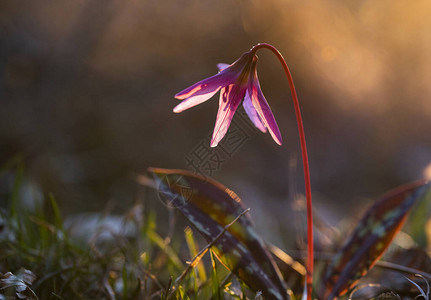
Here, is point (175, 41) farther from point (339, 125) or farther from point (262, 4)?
point (339, 125)

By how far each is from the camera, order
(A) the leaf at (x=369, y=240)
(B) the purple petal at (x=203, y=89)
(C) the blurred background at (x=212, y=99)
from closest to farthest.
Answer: (B) the purple petal at (x=203, y=89), (A) the leaf at (x=369, y=240), (C) the blurred background at (x=212, y=99)

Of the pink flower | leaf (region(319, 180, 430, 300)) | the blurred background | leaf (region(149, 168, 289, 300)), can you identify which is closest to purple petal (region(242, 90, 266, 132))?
the pink flower

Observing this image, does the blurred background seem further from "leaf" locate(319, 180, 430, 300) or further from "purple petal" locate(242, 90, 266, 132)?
"purple petal" locate(242, 90, 266, 132)

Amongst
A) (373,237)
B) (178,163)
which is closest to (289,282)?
(373,237)

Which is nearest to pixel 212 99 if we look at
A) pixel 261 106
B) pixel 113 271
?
pixel 113 271

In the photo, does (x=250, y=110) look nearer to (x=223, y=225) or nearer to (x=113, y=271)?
(x=223, y=225)

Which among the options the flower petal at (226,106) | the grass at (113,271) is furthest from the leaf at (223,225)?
Answer: the flower petal at (226,106)

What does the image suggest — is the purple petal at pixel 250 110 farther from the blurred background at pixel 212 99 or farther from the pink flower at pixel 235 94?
the blurred background at pixel 212 99
